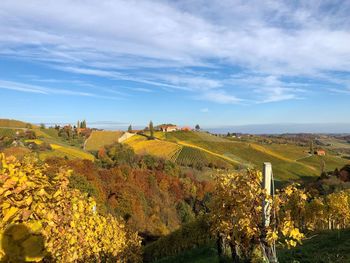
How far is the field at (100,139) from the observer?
131 meters

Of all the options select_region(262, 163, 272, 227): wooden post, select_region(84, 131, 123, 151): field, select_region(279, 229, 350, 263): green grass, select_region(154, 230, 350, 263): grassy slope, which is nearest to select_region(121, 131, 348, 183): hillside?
select_region(84, 131, 123, 151): field

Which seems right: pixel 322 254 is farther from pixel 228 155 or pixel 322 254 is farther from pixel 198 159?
pixel 228 155

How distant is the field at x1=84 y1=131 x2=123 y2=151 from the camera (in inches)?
5149

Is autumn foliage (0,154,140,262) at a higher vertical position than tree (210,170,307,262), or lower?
higher

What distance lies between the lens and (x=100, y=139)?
463ft

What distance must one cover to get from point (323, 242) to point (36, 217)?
53.0 feet

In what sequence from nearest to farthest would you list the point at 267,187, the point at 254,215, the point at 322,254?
1. the point at 267,187
2. the point at 254,215
3. the point at 322,254

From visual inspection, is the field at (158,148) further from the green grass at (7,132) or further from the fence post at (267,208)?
the fence post at (267,208)

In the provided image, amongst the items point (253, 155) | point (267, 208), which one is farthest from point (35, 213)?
point (253, 155)

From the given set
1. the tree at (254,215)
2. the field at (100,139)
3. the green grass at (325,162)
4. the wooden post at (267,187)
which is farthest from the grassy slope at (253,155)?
the wooden post at (267,187)

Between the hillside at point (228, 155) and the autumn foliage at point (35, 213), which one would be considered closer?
the autumn foliage at point (35, 213)

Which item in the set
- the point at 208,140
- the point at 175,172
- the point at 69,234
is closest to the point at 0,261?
the point at 69,234

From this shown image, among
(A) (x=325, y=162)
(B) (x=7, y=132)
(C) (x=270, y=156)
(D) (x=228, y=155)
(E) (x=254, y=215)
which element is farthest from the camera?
(A) (x=325, y=162)

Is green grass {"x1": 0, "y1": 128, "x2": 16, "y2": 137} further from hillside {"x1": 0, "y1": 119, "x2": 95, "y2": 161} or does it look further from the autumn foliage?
the autumn foliage
